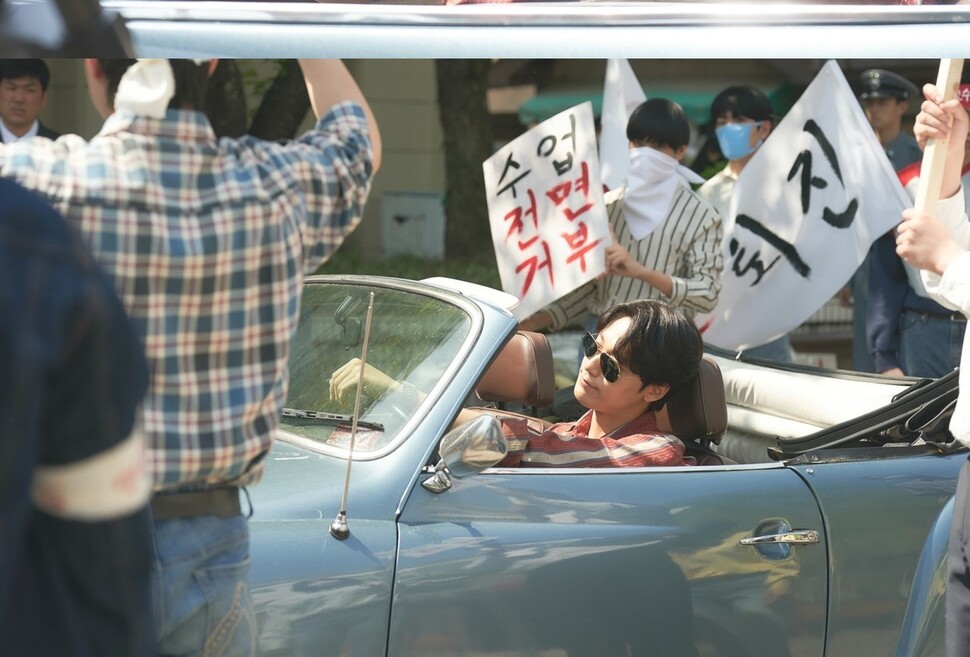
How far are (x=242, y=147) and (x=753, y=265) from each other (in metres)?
3.75

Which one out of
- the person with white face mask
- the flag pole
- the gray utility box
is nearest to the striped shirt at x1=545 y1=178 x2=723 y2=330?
the person with white face mask

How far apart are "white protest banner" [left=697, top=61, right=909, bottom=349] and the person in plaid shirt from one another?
11.7 feet

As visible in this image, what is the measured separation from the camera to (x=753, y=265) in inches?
213

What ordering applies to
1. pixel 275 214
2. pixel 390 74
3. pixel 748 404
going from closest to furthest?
pixel 275 214 < pixel 748 404 < pixel 390 74

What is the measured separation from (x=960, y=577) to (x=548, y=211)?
Result: 2330 millimetres

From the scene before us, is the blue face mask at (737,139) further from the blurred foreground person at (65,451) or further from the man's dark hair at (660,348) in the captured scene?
the blurred foreground person at (65,451)

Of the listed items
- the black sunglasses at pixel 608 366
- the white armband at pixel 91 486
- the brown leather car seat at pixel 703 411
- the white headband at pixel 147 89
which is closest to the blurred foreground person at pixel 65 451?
the white armband at pixel 91 486

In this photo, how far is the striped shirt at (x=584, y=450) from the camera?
10.5 feet

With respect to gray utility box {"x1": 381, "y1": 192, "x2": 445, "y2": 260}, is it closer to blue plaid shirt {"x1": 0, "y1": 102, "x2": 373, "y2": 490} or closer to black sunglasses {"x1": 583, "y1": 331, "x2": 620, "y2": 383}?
black sunglasses {"x1": 583, "y1": 331, "x2": 620, "y2": 383}

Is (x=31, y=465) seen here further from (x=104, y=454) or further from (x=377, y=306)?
(x=377, y=306)

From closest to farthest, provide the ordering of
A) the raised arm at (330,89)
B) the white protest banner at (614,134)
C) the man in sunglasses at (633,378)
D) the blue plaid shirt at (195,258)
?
1. the blue plaid shirt at (195,258)
2. the raised arm at (330,89)
3. the man in sunglasses at (633,378)
4. the white protest banner at (614,134)

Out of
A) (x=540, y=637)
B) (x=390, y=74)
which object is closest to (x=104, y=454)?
(x=540, y=637)

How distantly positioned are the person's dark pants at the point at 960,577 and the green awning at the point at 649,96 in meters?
12.9

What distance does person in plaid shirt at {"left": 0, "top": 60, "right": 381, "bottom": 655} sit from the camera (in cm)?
179
